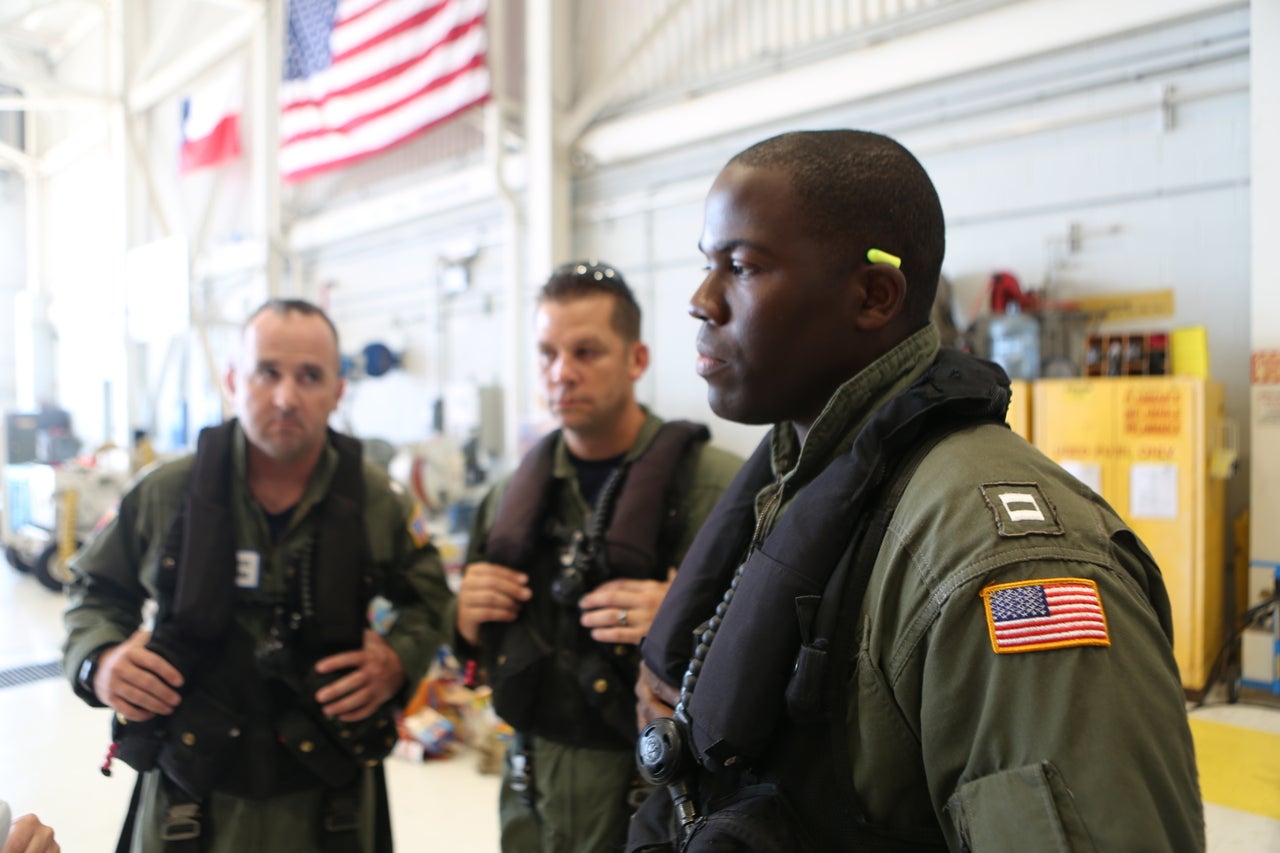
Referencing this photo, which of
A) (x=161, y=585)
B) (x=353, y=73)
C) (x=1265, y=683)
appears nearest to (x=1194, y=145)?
(x=1265, y=683)

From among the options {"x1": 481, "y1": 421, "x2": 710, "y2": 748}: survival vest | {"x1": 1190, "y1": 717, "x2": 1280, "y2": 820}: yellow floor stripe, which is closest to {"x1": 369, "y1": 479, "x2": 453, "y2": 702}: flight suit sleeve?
{"x1": 481, "y1": 421, "x2": 710, "y2": 748}: survival vest

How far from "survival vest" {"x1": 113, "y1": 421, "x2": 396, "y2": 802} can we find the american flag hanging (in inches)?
199

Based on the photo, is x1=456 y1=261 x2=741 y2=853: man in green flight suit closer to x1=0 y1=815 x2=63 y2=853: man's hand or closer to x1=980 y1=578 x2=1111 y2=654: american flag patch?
x1=0 y1=815 x2=63 y2=853: man's hand

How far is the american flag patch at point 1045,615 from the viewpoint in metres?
0.59

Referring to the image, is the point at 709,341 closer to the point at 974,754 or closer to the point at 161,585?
the point at 974,754

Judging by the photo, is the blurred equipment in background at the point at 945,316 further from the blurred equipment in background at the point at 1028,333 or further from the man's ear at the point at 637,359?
the man's ear at the point at 637,359

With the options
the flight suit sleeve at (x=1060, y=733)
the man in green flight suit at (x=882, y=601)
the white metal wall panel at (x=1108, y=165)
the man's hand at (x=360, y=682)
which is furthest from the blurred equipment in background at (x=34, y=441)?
the flight suit sleeve at (x=1060, y=733)

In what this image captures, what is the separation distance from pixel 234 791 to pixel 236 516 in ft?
1.79

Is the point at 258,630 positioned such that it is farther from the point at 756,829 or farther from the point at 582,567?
the point at 756,829

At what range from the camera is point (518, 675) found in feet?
5.14

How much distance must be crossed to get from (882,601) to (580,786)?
1103 millimetres

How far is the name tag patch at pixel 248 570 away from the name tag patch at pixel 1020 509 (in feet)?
4.86

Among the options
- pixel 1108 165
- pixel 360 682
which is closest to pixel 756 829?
pixel 360 682

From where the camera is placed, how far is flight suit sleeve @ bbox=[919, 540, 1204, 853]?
1.81 ft
